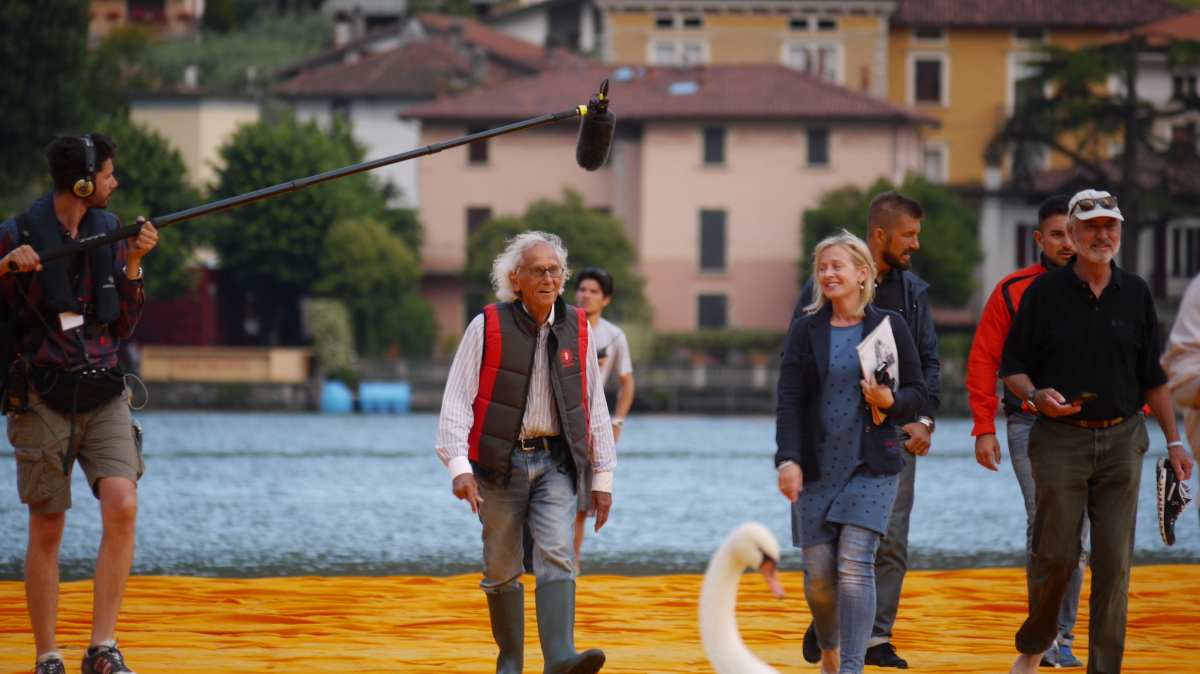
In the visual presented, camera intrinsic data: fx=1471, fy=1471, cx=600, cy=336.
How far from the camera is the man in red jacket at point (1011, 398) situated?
21.2ft

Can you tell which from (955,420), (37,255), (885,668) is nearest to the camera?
(37,255)

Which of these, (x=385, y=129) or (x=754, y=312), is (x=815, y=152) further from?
(x=385, y=129)

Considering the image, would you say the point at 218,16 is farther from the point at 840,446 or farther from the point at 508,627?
the point at 840,446

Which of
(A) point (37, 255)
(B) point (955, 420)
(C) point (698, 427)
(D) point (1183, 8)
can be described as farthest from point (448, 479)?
(D) point (1183, 8)

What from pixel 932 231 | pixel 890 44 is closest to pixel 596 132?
pixel 932 231

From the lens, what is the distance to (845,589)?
557 centimetres

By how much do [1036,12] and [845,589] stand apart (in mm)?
65779

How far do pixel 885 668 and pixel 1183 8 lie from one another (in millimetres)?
70313

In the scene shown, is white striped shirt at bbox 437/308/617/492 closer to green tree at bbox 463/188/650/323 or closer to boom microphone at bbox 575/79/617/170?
boom microphone at bbox 575/79/617/170

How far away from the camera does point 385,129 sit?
203 feet

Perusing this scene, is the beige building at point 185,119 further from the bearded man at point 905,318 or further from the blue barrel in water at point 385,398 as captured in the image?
the bearded man at point 905,318

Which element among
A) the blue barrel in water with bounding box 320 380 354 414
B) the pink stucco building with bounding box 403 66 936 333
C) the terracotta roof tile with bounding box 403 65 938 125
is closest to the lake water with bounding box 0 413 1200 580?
the blue barrel in water with bounding box 320 380 354 414

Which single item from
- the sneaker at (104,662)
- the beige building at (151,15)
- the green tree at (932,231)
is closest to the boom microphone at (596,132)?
the sneaker at (104,662)

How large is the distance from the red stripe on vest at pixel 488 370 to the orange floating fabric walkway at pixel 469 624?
1.15 meters
